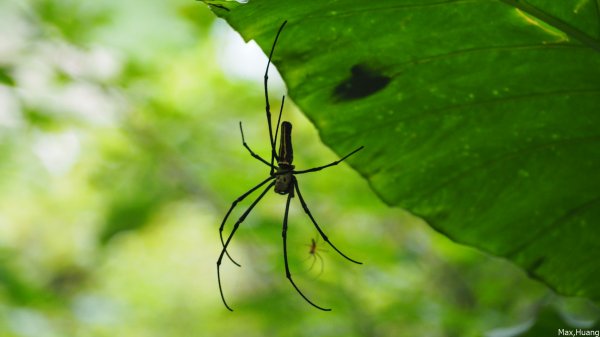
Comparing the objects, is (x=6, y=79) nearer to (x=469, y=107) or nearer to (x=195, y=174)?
(x=195, y=174)

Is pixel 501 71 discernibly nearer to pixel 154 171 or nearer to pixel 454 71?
pixel 454 71

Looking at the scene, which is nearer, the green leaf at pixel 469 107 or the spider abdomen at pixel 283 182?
the green leaf at pixel 469 107

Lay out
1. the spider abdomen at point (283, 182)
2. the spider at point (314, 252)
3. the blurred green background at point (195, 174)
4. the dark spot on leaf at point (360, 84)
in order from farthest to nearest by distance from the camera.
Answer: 1. the blurred green background at point (195, 174)
2. the spider at point (314, 252)
3. the spider abdomen at point (283, 182)
4. the dark spot on leaf at point (360, 84)

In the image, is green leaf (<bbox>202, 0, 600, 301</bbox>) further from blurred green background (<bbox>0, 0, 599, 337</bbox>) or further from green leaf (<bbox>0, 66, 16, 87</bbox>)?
green leaf (<bbox>0, 66, 16, 87</bbox>)

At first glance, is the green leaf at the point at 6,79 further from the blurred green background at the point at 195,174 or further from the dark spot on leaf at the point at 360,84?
the dark spot on leaf at the point at 360,84

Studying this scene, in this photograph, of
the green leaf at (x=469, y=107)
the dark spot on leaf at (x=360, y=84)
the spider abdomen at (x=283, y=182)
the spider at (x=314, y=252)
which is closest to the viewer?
the green leaf at (x=469, y=107)

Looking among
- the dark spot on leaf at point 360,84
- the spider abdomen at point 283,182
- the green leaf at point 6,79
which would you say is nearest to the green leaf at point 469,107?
the dark spot on leaf at point 360,84

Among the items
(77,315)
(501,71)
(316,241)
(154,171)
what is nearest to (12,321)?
(77,315)
